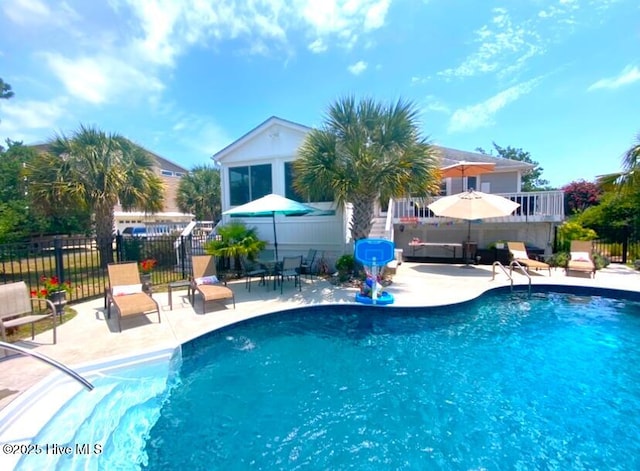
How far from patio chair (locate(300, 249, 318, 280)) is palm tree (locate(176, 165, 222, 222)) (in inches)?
707

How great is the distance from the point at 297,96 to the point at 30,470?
15.5 meters

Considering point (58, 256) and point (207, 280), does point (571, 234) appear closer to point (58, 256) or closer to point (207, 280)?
point (207, 280)

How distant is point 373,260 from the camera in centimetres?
821

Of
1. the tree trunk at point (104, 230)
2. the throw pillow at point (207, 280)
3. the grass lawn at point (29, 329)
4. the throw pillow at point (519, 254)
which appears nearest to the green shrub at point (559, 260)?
the throw pillow at point (519, 254)

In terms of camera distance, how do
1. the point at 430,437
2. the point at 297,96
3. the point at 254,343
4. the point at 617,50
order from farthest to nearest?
1. the point at 297,96
2. the point at 617,50
3. the point at 254,343
4. the point at 430,437

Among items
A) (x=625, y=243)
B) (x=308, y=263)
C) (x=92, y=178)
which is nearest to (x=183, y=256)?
(x=308, y=263)

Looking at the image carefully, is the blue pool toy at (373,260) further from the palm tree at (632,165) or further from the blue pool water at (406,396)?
the palm tree at (632,165)

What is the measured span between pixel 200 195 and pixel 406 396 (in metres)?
25.9

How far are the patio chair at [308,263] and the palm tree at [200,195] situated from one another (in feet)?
58.9

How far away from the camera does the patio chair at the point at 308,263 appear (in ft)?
37.9

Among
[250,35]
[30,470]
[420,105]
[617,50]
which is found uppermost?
[250,35]

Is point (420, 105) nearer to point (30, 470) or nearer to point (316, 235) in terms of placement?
point (316, 235)

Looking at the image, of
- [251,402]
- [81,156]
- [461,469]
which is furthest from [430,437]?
[81,156]

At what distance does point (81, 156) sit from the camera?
1180 cm
